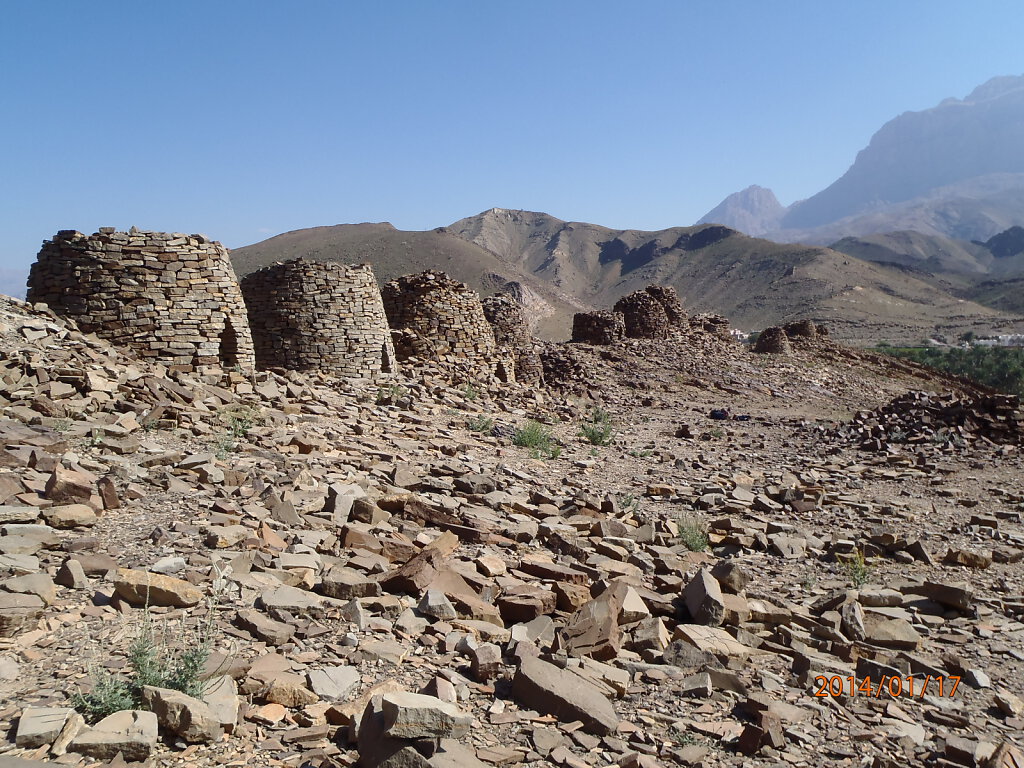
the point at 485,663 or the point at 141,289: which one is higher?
the point at 141,289

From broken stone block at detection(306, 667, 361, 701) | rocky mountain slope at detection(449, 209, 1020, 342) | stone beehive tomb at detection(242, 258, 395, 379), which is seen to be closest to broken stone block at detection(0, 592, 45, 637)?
broken stone block at detection(306, 667, 361, 701)

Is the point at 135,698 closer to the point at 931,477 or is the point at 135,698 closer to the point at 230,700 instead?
the point at 230,700

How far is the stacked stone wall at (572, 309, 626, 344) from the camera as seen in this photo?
20.8m

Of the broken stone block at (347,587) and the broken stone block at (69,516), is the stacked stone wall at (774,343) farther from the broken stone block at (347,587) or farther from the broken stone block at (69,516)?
the broken stone block at (69,516)

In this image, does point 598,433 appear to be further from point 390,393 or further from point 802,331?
point 802,331

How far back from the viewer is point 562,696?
2635mm

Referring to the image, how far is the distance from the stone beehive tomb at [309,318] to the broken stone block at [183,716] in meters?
7.77

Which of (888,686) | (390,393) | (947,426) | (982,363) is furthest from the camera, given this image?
(982,363)

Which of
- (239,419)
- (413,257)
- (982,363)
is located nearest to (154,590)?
(239,419)

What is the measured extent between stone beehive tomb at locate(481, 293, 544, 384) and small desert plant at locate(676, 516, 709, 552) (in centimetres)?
868

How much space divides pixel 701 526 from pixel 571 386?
9.53 m

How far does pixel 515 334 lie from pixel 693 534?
426 inches

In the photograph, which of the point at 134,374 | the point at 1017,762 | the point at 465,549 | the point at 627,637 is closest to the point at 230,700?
the point at 627,637

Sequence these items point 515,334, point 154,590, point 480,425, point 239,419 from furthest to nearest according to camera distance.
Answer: point 515,334 → point 480,425 → point 239,419 → point 154,590
